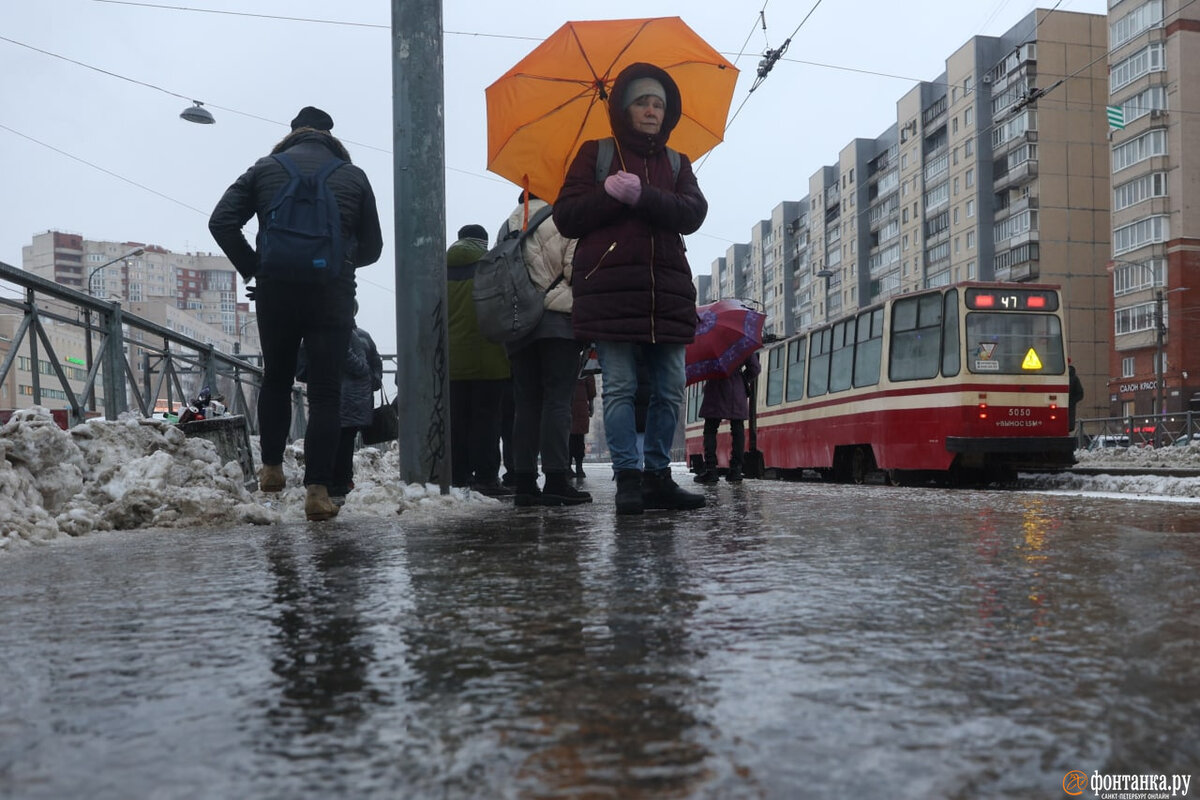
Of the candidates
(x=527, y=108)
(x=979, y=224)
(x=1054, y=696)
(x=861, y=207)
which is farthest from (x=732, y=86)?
(x=861, y=207)

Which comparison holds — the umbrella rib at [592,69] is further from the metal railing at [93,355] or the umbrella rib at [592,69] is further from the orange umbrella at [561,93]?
the metal railing at [93,355]

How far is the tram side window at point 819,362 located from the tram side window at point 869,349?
1.30 meters

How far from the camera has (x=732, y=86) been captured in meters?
7.04

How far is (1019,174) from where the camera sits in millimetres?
62531

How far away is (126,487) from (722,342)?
7.45 meters

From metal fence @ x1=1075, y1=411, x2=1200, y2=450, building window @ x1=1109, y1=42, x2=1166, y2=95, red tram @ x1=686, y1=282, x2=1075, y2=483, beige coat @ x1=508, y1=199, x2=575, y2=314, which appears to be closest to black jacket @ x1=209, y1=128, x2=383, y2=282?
beige coat @ x1=508, y1=199, x2=575, y2=314

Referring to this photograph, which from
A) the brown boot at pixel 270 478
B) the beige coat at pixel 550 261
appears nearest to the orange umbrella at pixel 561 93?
the beige coat at pixel 550 261

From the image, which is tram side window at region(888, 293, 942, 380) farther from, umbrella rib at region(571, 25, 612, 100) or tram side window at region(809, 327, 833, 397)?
umbrella rib at region(571, 25, 612, 100)

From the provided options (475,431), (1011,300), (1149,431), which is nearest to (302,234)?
(475,431)

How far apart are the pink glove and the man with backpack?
138 cm

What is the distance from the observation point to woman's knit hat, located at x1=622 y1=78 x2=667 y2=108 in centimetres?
561

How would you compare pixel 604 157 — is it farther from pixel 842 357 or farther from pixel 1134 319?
pixel 1134 319

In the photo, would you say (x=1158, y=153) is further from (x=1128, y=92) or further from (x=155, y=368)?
(x=155, y=368)

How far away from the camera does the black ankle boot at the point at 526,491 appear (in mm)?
6676
